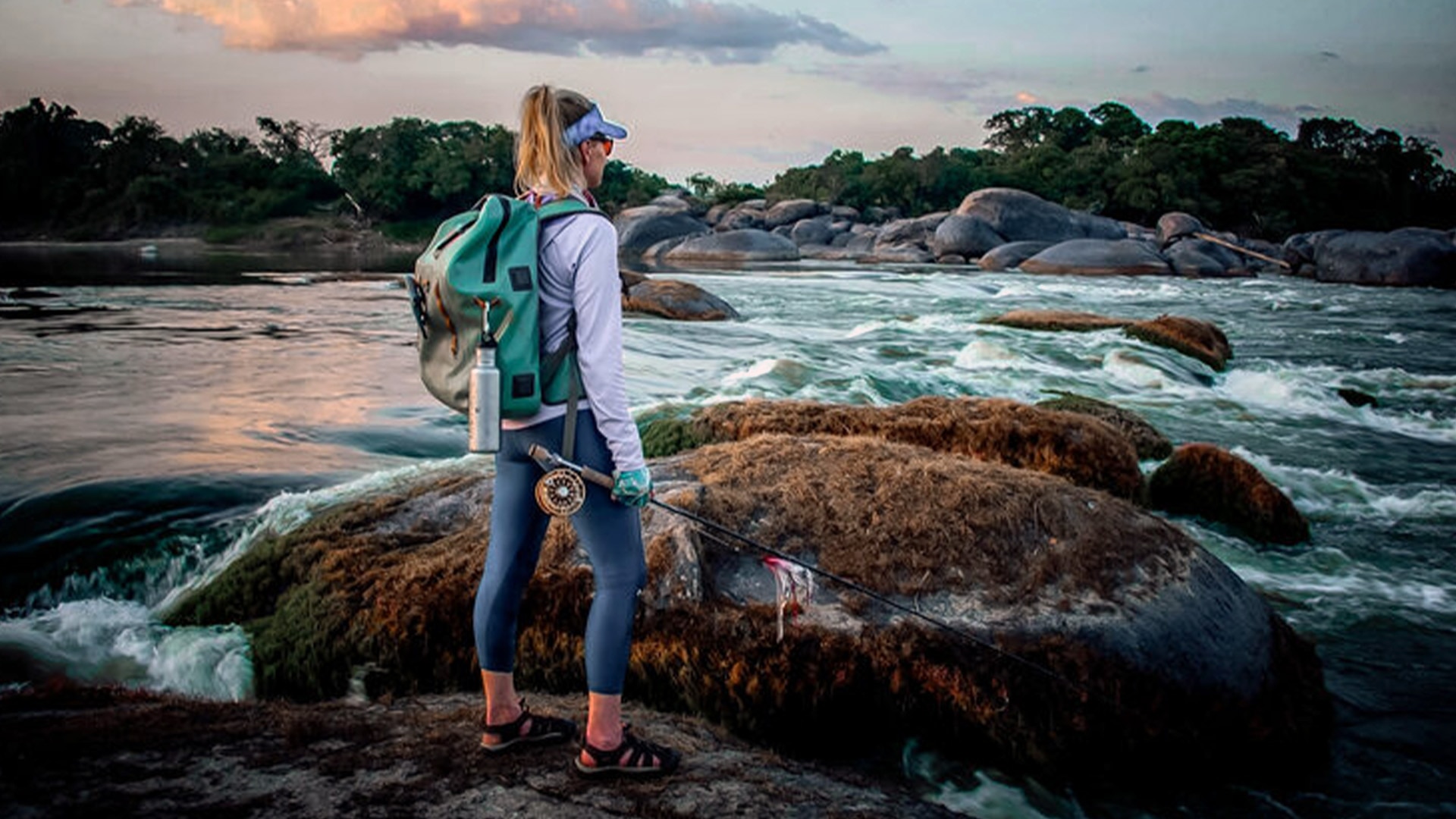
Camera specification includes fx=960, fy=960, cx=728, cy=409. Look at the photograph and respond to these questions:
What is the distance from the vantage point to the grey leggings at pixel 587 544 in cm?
313

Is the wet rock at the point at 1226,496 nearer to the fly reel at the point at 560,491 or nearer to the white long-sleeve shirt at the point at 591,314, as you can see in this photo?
the white long-sleeve shirt at the point at 591,314

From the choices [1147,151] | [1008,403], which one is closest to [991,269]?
[1147,151]

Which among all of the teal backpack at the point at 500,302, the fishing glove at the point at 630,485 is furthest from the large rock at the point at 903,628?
the teal backpack at the point at 500,302

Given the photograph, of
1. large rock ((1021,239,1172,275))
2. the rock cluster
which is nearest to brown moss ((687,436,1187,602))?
large rock ((1021,239,1172,275))

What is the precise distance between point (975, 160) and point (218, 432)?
71168mm

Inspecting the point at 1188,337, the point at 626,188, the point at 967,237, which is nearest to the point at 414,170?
the point at 626,188

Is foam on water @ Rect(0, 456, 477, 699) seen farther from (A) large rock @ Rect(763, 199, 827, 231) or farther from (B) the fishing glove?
(A) large rock @ Rect(763, 199, 827, 231)

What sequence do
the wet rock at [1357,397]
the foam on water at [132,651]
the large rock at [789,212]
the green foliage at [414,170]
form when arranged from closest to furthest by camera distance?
the foam on water at [132,651], the wet rock at [1357,397], the large rock at [789,212], the green foliage at [414,170]

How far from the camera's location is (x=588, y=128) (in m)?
3.15

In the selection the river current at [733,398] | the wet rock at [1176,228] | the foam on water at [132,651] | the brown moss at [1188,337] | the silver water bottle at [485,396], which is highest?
the wet rock at [1176,228]

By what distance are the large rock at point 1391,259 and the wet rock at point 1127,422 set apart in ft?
103

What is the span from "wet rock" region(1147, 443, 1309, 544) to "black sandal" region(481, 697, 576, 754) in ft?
18.8

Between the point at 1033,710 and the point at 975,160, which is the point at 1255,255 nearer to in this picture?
the point at 975,160

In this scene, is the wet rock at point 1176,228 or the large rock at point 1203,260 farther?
the wet rock at point 1176,228
